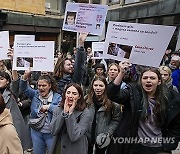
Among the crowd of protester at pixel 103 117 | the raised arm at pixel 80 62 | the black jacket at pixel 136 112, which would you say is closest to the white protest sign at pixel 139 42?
the crowd of protester at pixel 103 117

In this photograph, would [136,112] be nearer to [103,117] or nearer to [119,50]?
[103,117]

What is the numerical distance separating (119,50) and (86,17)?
126 centimetres

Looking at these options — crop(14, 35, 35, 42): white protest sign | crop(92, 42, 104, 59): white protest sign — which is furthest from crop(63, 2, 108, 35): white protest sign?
crop(92, 42, 104, 59): white protest sign

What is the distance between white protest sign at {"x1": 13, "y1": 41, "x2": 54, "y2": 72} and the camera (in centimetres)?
444

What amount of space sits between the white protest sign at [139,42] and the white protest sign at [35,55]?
126 centimetres

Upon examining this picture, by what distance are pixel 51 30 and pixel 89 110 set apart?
19.7 metres

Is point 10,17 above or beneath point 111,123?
above

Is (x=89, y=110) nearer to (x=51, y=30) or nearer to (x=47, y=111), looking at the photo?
(x=47, y=111)

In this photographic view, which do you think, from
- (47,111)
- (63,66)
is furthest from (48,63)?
(47,111)

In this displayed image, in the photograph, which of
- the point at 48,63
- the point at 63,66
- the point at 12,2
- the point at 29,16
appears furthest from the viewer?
the point at 29,16

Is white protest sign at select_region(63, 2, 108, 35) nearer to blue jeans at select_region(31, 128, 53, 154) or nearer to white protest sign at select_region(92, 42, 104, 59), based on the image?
blue jeans at select_region(31, 128, 53, 154)

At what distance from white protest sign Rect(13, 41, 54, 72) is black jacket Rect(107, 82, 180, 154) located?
1.73 m

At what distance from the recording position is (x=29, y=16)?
20.3m

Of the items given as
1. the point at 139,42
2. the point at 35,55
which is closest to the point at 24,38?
the point at 35,55
